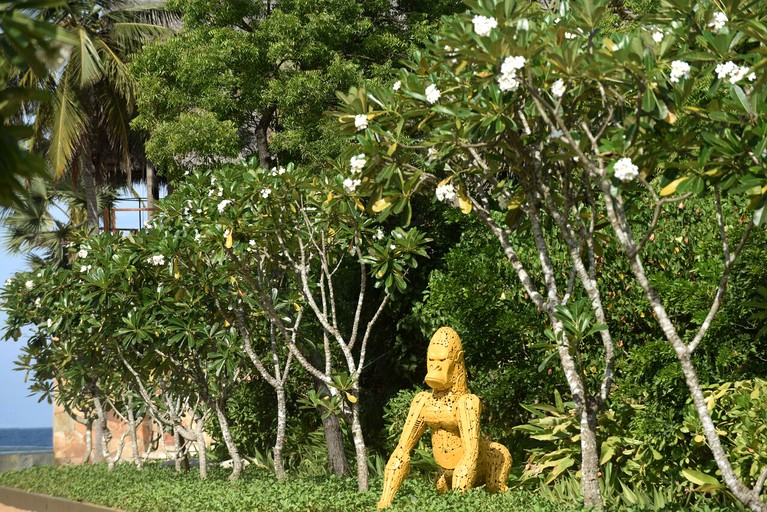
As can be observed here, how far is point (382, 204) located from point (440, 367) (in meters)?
1.82

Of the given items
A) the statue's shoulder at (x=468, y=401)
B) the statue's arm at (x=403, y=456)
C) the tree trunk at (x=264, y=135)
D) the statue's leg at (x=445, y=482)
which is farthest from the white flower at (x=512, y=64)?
the tree trunk at (x=264, y=135)

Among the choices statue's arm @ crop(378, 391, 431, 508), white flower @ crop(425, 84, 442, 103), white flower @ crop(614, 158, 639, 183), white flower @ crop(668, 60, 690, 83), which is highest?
white flower @ crop(425, 84, 442, 103)

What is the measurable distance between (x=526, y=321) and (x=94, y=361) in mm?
6903

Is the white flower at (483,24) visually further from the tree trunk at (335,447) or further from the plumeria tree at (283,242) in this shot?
the tree trunk at (335,447)

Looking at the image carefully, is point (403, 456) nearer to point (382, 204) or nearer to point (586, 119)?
point (382, 204)

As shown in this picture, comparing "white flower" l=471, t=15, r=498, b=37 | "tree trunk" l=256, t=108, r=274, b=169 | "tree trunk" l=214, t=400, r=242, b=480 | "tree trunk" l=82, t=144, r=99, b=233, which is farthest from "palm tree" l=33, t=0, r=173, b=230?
"white flower" l=471, t=15, r=498, b=37

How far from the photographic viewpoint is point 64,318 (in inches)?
459

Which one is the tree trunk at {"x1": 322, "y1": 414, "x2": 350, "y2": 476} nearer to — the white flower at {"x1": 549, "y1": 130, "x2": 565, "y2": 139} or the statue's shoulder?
the statue's shoulder

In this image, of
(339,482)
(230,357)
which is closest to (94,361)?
(230,357)

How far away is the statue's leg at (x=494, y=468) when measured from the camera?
7.93m

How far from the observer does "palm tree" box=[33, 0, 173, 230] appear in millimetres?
19406

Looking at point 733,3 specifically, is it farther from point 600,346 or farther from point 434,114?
point 600,346

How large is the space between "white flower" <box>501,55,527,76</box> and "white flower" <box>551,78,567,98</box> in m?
0.34

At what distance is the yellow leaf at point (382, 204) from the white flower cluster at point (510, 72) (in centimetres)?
149
